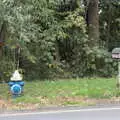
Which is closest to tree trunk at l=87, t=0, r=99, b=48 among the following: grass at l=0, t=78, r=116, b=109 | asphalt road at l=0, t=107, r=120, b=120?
grass at l=0, t=78, r=116, b=109

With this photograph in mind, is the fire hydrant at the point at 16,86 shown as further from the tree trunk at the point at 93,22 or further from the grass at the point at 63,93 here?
the tree trunk at the point at 93,22

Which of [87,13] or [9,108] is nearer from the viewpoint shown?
[9,108]

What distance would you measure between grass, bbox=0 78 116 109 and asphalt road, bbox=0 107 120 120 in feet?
3.81

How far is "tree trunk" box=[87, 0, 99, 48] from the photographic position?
21.4 m

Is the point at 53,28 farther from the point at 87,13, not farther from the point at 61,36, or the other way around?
the point at 87,13

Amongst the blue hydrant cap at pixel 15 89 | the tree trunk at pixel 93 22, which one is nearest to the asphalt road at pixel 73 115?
the blue hydrant cap at pixel 15 89

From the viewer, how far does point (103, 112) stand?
33.8ft

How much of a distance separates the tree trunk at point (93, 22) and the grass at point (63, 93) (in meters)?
6.08

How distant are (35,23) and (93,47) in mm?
4144

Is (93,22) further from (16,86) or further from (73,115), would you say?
(73,115)

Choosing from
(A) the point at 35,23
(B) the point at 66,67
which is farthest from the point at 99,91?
(B) the point at 66,67

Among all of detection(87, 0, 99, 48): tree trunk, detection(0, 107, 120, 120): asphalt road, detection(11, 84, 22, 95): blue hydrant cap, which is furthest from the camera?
detection(87, 0, 99, 48): tree trunk

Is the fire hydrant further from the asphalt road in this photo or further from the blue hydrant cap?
the asphalt road

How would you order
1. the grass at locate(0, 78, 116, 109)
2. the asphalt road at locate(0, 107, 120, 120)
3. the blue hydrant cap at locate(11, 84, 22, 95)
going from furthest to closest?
1. the blue hydrant cap at locate(11, 84, 22, 95)
2. the grass at locate(0, 78, 116, 109)
3. the asphalt road at locate(0, 107, 120, 120)
